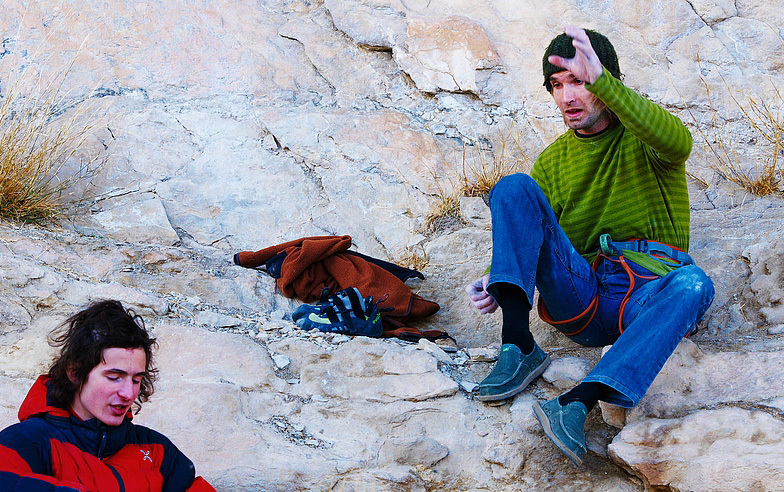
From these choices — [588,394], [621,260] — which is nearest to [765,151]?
[621,260]

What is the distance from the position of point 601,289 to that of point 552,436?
0.75 metres

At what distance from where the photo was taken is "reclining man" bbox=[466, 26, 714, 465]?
2.31 metres

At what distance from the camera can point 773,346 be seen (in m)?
2.71

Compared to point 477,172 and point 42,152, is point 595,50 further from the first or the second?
point 42,152

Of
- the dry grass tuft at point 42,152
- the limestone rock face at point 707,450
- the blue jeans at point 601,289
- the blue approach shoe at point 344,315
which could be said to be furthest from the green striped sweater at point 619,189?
the dry grass tuft at point 42,152

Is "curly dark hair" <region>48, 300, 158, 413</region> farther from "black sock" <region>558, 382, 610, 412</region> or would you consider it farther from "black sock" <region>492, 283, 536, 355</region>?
"black sock" <region>558, 382, 610, 412</region>

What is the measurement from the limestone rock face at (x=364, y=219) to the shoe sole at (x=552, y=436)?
0.66 feet

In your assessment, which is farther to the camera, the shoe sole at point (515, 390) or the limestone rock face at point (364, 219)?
the shoe sole at point (515, 390)

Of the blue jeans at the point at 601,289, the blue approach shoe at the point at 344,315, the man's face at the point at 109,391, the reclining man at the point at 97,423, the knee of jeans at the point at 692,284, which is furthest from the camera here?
the blue approach shoe at the point at 344,315

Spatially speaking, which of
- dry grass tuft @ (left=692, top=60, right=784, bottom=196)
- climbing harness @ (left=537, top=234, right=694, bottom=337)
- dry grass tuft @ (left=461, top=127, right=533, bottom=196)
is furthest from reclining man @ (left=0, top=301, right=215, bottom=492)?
dry grass tuft @ (left=692, top=60, right=784, bottom=196)

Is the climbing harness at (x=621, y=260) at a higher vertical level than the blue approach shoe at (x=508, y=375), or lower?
higher

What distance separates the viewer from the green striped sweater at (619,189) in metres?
2.88

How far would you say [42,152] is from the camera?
166 inches

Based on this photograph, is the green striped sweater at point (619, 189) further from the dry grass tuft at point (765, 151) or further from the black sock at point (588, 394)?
the dry grass tuft at point (765, 151)
